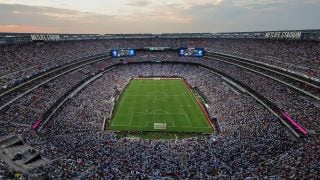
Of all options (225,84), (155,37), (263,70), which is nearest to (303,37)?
(263,70)

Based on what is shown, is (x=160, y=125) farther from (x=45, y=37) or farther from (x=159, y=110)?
(x=45, y=37)

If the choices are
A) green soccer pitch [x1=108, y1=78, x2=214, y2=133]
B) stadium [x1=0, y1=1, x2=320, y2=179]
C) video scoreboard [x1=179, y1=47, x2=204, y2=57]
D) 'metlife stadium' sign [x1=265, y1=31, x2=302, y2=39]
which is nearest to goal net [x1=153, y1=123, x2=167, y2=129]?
green soccer pitch [x1=108, y1=78, x2=214, y2=133]

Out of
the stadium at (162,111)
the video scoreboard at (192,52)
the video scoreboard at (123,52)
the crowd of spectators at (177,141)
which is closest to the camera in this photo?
the crowd of spectators at (177,141)

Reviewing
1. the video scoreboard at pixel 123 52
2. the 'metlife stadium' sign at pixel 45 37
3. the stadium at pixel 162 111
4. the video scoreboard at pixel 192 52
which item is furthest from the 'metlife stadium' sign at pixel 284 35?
the 'metlife stadium' sign at pixel 45 37

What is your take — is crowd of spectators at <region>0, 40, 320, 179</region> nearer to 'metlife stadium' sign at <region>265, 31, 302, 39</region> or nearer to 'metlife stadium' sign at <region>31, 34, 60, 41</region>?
'metlife stadium' sign at <region>265, 31, 302, 39</region>

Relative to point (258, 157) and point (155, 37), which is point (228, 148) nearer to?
point (258, 157)

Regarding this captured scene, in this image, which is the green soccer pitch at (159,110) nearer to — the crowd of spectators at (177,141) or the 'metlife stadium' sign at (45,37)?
the crowd of spectators at (177,141)
